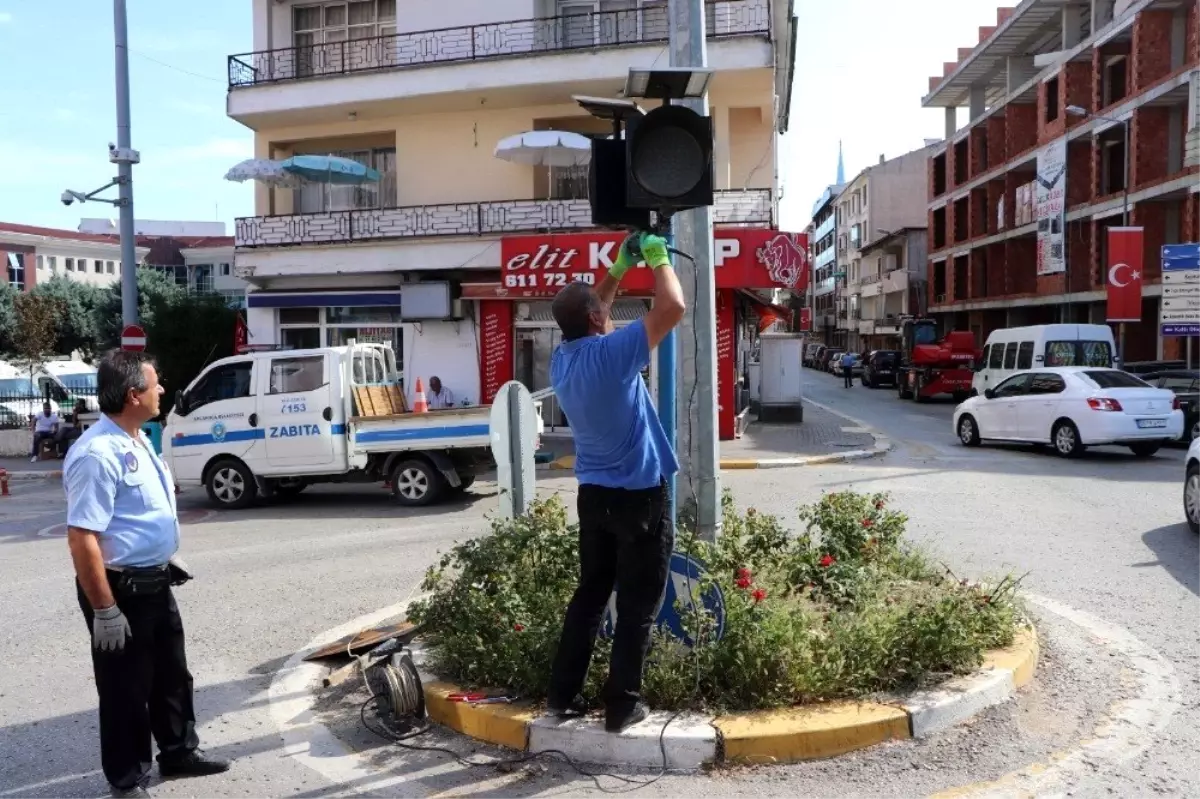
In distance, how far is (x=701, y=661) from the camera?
474 centimetres

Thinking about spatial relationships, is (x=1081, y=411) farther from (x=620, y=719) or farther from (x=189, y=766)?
(x=189, y=766)

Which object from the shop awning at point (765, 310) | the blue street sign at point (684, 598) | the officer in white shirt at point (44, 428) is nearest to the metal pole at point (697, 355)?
the blue street sign at point (684, 598)

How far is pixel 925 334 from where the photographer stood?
139 feet

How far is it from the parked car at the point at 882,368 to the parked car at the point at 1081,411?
27.7 metres

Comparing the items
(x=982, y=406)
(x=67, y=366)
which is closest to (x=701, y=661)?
(x=982, y=406)

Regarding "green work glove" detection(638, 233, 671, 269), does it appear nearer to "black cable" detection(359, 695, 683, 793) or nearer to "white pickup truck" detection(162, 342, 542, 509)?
"black cable" detection(359, 695, 683, 793)

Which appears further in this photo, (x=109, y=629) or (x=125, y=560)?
(x=125, y=560)

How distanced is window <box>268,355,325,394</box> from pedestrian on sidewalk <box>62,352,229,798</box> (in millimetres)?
8515

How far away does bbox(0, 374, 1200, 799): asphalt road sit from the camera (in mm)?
4242

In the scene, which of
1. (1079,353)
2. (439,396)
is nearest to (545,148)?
(439,396)

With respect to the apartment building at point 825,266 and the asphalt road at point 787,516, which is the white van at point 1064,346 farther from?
the apartment building at point 825,266

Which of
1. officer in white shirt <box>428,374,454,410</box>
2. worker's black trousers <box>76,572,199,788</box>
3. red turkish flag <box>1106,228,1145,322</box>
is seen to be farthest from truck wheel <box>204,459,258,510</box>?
red turkish flag <box>1106,228,1145,322</box>

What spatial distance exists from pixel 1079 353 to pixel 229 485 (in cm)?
2076

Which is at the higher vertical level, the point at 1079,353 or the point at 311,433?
the point at 1079,353
